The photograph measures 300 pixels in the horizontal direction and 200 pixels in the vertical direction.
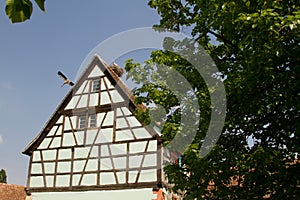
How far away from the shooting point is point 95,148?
1652 centimetres

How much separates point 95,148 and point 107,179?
152cm

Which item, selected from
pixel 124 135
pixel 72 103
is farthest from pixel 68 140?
pixel 124 135

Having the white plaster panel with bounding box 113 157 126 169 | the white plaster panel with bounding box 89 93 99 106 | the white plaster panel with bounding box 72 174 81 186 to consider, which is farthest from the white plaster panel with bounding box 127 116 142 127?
the white plaster panel with bounding box 72 174 81 186

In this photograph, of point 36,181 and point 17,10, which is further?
point 36,181

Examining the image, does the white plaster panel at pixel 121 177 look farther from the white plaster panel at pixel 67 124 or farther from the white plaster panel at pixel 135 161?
the white plaster panel at pixel 67 124

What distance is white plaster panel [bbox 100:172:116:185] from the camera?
51.3 ft

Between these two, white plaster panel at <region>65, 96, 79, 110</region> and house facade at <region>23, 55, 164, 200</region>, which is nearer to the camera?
house facade at <region>23, 55, 164, 200</region>

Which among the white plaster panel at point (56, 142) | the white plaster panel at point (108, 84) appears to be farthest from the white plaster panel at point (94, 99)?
the white plaster panel at point (56, 142)

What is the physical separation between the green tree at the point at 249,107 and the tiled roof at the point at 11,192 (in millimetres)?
16303

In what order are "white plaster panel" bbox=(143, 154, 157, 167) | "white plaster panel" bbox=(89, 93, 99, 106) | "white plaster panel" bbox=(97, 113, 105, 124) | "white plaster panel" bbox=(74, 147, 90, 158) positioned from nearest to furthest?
"white plaster panel" bbox=(143, 154, 157, 167)
"white plaster panel" bbox=(74, 147, 90, 158)
"white plaster panel" bbox=(97, 113, 105, 124)
"white plaster panel" bbox=(89, 93, 99, 106)

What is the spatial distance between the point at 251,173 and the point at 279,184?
1.89 feet

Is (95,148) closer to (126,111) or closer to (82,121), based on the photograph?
(82,121)

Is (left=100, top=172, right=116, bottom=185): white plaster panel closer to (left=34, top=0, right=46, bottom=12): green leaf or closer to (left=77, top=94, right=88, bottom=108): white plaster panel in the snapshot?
(left=77, top=94, right=88, bottom=108): white plaster panel

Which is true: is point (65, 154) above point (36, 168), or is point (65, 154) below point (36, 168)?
above
